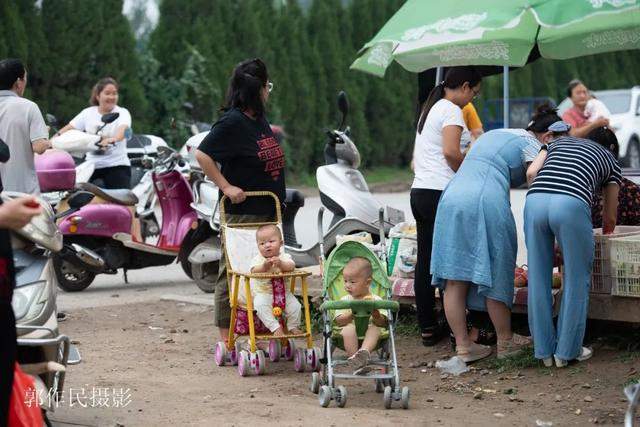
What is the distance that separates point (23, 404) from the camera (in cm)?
542

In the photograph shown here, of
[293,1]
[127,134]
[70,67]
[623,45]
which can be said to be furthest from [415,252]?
[293,1]

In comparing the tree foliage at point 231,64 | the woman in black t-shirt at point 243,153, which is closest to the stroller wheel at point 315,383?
the woman in black t-shirt at point 243,153

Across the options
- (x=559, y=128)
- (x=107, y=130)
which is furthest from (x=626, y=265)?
(x=107, y=130)

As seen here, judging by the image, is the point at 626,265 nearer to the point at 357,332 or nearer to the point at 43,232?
the point at 357,332

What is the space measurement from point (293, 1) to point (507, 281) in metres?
21.2

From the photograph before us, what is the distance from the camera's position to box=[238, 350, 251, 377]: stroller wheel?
816 centimetres

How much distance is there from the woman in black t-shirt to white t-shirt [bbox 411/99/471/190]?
0.96m

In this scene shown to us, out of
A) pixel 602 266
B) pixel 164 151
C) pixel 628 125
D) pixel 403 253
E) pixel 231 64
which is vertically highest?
pixel 231 64

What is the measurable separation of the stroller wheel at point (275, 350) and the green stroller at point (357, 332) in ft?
2.23

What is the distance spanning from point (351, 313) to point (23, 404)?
2632 millimetres

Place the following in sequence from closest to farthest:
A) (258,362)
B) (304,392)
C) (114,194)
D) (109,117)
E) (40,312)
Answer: (40,312) < (304,392) < (258,362) < (109,117) < (114,194)

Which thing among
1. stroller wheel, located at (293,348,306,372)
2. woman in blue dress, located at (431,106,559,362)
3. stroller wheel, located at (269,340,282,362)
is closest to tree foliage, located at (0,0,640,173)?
stroller wheel, located at (269,340,282,362)

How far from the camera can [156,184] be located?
12.4 m

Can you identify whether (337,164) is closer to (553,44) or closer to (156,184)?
(156,184)
